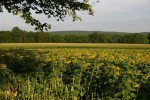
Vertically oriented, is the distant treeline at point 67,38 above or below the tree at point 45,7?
below

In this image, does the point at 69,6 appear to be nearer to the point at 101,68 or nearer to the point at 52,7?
the point at 52,7

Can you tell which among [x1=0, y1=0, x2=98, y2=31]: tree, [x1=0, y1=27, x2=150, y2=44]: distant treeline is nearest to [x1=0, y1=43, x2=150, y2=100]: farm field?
[x1=0, y1=0, x2=98, y2=31]: tree

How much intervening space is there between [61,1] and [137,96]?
561 centimetres

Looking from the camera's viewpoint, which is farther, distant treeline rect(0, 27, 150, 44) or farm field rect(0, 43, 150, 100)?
distant treeline rect(0, 27, 150, 44)

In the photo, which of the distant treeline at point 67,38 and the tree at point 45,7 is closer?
the tree at point 45,7

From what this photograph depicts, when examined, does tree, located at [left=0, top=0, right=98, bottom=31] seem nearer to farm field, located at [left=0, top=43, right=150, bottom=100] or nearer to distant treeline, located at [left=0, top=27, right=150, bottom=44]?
farm field, located at [left=0, top=43, right=150, bottom=100]

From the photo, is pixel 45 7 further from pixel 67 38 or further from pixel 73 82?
pixel 67 38

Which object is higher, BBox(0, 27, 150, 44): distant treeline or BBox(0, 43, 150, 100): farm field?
BBox(0, 43, 150, 100): farm field

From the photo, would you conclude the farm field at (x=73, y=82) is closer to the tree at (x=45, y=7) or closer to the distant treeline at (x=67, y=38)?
the tree at (x=45, y=7)

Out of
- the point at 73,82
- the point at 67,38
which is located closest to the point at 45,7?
the point at 73,82

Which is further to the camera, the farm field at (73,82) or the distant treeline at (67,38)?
the distant treeline at (67,38)

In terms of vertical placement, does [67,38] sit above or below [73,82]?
below

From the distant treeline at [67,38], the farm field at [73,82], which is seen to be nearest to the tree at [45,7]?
the farm field at [73,82]

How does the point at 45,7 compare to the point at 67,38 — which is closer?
the point at 45,7
